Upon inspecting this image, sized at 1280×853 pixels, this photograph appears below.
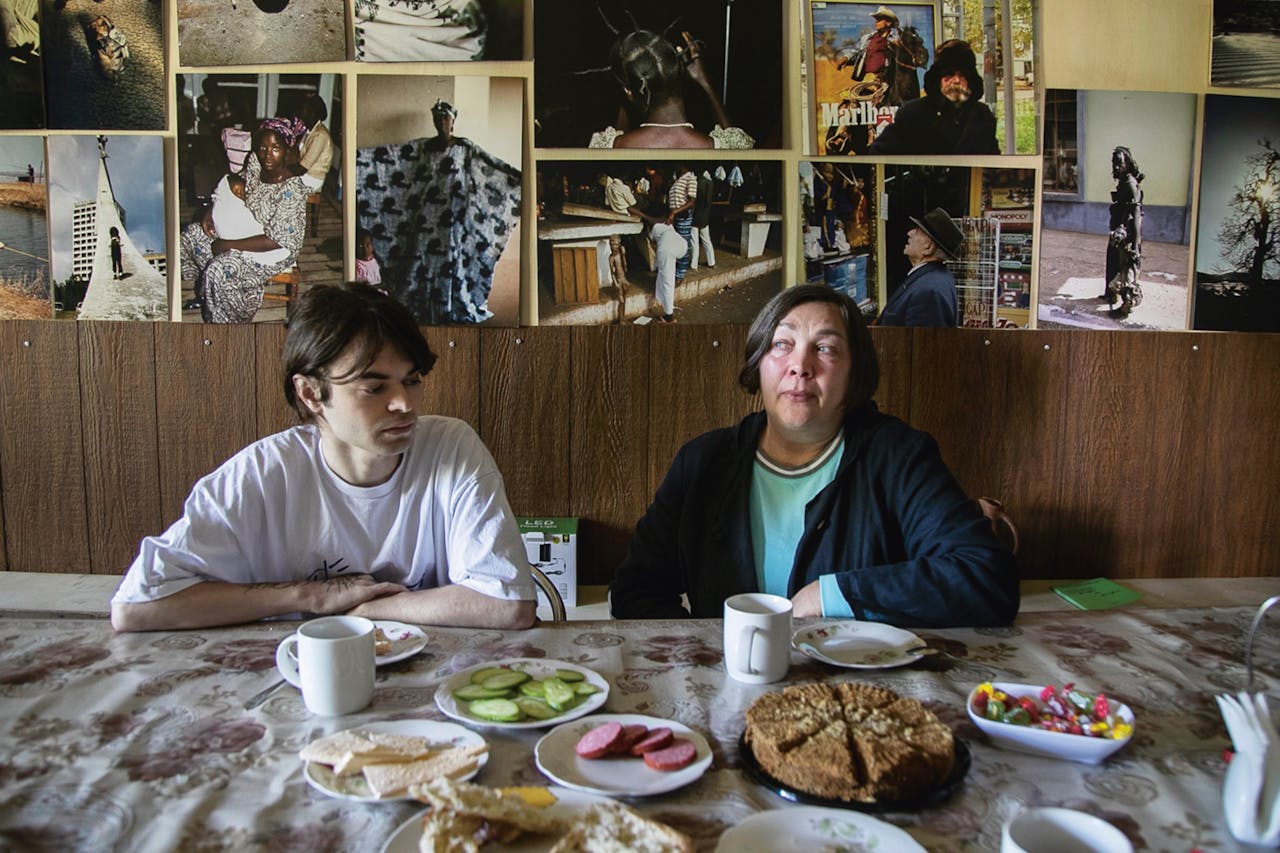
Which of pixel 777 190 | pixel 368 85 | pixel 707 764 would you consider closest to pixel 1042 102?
pixel 777 190

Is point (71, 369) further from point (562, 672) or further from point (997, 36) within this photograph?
point (997, 36)

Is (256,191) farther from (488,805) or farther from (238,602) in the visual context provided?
(488,805)

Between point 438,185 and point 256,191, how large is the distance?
0.55 m

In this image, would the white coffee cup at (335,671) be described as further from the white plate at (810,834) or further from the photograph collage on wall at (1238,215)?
the photograph collage on wall at (1238,215)

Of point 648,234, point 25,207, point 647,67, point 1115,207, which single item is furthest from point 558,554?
point 1115,207

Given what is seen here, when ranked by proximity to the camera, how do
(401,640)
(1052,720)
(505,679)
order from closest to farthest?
(1052,720) < (505,679) < (401,640)

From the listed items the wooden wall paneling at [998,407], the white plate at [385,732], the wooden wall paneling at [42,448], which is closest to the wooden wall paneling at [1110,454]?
the wooden wall paneling at [998,407]

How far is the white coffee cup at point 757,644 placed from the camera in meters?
1.09

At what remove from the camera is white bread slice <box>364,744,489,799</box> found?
81 centimetres

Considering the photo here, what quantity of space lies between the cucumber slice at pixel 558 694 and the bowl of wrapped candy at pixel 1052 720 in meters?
0.46

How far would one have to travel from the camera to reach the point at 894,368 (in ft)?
8.87

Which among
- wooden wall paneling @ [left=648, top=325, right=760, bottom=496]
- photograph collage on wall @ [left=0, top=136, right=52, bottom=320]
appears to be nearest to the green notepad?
wooden wall paneling @ [left=648, top=325, right=760, bottom=496]

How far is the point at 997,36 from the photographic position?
2.67 m

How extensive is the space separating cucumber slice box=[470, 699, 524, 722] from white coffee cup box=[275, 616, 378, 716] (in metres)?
0.13
